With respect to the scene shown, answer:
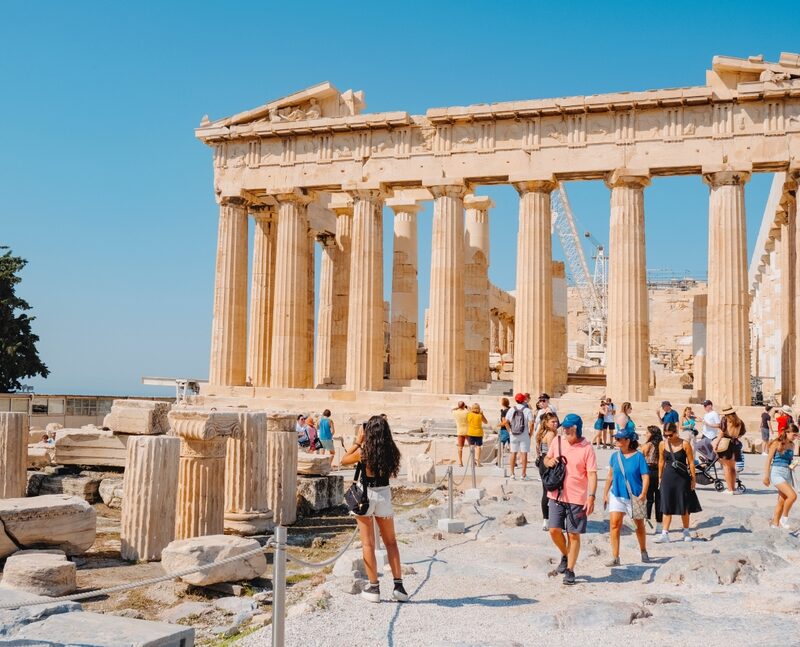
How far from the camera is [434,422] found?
2467 cm

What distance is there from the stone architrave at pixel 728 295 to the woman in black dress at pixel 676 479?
1620 centimetres

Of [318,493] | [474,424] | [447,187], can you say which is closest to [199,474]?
[318,493]

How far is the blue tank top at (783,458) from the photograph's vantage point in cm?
1121

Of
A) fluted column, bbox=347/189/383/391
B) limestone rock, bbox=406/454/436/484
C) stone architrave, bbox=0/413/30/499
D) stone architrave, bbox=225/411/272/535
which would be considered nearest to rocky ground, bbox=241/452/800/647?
stone architrave, bbox=225/411/272/535

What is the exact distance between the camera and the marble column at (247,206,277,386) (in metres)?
33.1

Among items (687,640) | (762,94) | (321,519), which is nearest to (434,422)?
(321,519)

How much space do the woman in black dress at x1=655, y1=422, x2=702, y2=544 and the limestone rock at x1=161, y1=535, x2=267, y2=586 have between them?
5.18 metres

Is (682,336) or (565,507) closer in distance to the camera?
(565,507)

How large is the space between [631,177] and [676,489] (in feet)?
60.0

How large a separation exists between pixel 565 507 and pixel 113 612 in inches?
181

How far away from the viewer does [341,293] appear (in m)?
35.8

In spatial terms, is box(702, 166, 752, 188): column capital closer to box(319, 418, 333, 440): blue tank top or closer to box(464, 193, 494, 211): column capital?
box(464, 193, 494, 211): column capital

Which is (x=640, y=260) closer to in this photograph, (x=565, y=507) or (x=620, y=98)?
(x=620, y=98)

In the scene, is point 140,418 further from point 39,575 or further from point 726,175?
point 726,175
